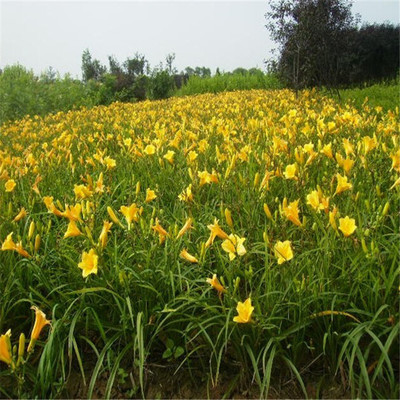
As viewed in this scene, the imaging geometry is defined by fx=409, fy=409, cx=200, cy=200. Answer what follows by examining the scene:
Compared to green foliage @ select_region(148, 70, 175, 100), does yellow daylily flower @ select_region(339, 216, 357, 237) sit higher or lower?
lower

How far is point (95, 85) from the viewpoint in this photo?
47.4ft

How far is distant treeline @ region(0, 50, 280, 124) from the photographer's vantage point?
9375 mm

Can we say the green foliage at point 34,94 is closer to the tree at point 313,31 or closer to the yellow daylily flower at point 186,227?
the tree at point 313,31

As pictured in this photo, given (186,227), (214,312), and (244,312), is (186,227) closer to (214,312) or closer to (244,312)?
(214,312)

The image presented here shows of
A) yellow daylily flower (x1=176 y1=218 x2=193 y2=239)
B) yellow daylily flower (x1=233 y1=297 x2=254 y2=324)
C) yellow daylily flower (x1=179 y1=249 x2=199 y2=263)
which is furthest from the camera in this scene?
yellow daylily flower (x1=176 y1=218 x2=193 y2=239)

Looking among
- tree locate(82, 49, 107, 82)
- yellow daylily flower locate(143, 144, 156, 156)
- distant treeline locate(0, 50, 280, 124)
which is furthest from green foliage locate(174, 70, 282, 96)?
yellow daylily flower locate(143, 144, 156, 156)

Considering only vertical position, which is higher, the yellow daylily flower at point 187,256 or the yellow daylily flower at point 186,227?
the yellow daylily flower at point 186,227

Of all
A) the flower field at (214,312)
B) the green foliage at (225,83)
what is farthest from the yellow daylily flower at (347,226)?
the green foliage at (225,83)

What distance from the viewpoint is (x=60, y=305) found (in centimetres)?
173

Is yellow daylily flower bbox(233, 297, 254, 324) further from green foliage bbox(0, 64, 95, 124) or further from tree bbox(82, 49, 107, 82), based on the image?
tree bbox(82, 49, 107, 82)

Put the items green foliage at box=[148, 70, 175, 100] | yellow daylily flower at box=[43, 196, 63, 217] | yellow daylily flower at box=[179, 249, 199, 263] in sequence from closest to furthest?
yellow daylily flower at box=[179, 249, 199, 263]
yellow daylily flower at box=[43, 196, 63, 217]
green foliage at box=[148, 70, 175, 100]

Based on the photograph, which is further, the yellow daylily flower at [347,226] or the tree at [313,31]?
the tree at [313,31]

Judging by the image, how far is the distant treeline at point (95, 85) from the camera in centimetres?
938

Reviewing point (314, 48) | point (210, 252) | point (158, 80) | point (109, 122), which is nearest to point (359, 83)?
point (314, 48)
